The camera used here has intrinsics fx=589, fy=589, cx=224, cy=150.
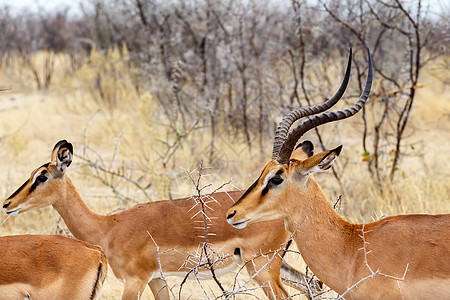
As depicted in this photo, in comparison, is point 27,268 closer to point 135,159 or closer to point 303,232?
point 303,232

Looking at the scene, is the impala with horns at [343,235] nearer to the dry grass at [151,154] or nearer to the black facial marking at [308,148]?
the black facial marking at [308,148]

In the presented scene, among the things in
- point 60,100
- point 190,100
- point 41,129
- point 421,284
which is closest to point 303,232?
point 421,284

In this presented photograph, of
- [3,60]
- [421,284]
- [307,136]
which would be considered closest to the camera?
[421,284]

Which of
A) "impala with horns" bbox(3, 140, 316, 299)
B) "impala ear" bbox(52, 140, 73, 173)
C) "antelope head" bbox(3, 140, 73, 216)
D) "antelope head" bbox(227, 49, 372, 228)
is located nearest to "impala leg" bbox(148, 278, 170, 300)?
"impala with horns" bbox(3, 140, 316, 299)

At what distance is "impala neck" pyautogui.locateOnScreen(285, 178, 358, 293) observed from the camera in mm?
3160

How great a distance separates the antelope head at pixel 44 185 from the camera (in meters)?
4.14

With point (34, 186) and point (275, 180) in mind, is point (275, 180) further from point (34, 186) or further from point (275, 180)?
point (34, 186)

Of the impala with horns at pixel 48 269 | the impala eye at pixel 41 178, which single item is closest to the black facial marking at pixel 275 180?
the impala with horns at pixel 48 269

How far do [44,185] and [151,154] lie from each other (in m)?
4.18

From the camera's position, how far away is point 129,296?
4059 mm

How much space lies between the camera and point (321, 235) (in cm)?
324

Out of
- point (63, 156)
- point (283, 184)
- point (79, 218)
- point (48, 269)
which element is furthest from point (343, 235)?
point (63, 156)

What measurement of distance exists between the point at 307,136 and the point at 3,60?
14047 mm

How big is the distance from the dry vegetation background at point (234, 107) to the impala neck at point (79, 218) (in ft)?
2.53
